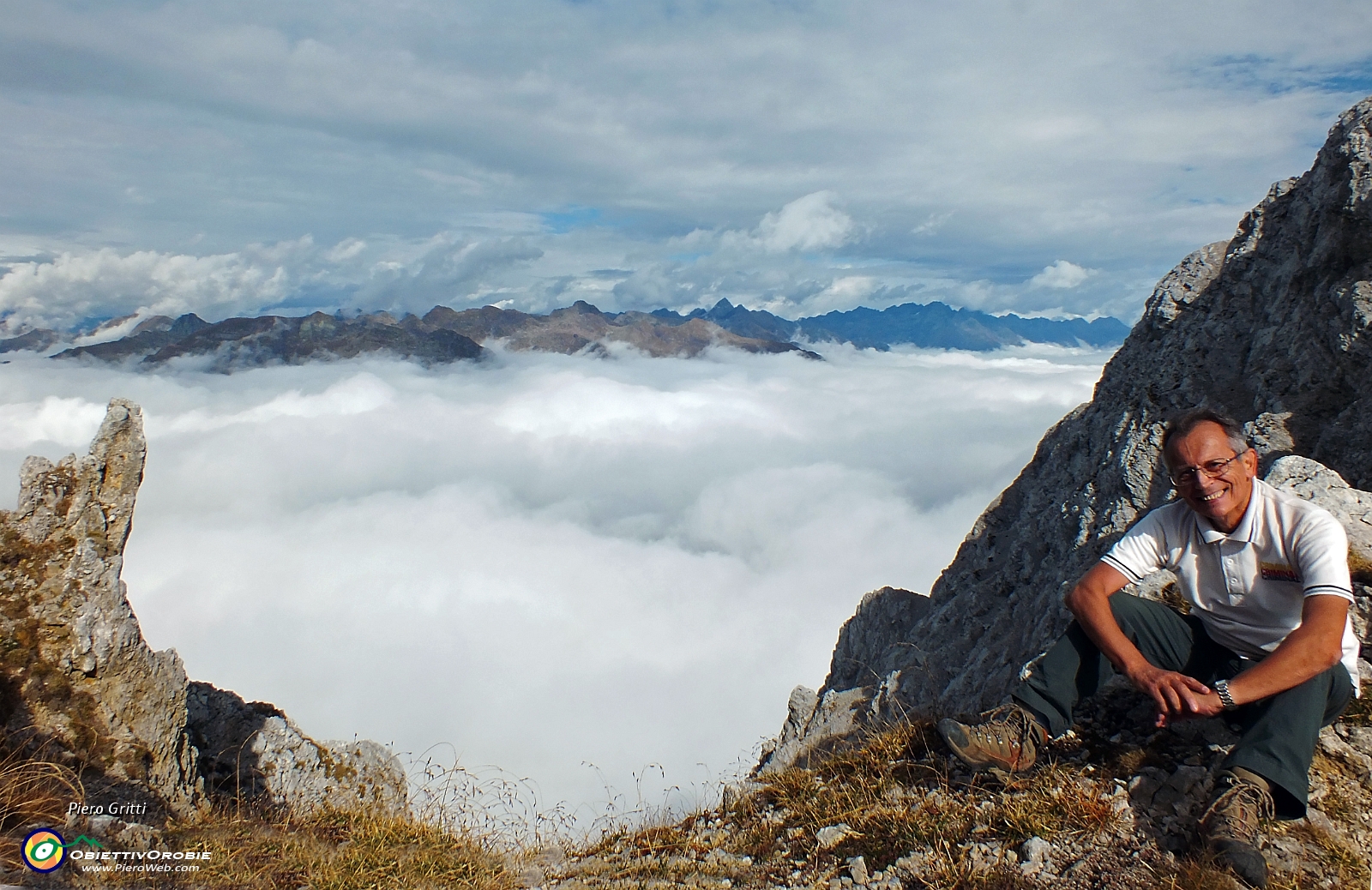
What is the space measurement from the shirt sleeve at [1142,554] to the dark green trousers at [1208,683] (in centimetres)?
24

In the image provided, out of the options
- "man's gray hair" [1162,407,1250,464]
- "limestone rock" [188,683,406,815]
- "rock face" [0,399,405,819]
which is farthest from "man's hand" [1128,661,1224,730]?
"limestone rock" [188,683,406,815]

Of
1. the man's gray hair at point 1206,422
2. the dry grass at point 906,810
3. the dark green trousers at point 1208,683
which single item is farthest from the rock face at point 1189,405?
the man's gray hair at point 1206,422

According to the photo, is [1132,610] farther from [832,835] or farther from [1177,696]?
[832,835]

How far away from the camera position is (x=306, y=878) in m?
5.98

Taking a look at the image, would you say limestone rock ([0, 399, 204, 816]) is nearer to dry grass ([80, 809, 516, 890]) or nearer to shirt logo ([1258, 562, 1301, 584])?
dry grass ([80, 809, 516, 890])

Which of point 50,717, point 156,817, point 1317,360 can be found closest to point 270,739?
point 50,717

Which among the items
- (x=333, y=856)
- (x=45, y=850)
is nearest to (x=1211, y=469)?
(x=333, y=856)

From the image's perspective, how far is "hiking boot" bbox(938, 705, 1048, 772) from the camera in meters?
5.70

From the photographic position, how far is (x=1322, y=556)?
16.4 ft

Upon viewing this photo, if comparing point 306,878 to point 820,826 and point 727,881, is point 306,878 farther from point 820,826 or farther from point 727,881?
point 820,826

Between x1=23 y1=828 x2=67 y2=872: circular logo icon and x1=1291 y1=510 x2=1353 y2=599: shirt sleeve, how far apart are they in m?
8.58

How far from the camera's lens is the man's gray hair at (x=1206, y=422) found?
552 cm

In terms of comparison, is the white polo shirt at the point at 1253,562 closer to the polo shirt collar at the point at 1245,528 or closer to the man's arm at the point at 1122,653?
the polo shirt collar at the point at 1245,528

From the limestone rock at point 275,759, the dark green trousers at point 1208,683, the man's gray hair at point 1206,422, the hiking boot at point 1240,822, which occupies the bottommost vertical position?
the limestone rock at point 275,759
